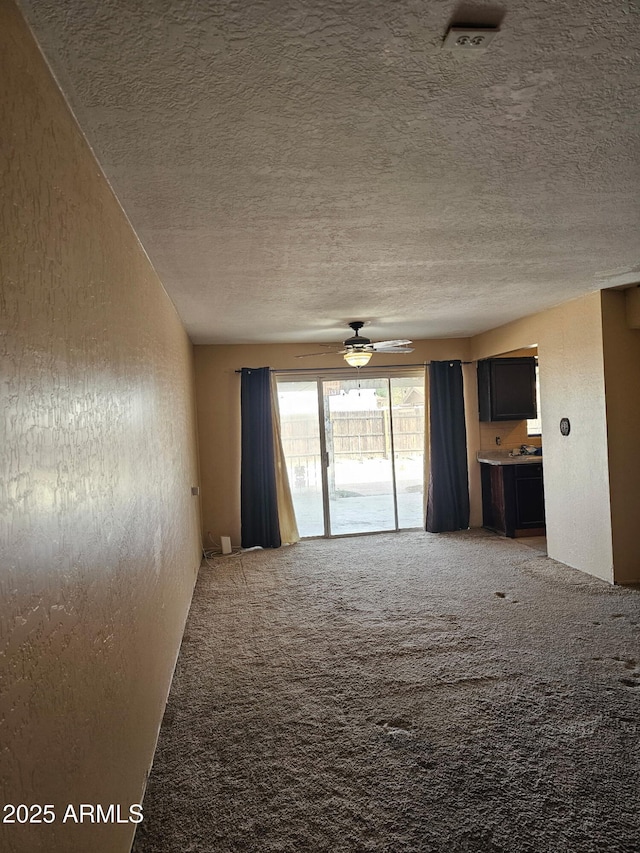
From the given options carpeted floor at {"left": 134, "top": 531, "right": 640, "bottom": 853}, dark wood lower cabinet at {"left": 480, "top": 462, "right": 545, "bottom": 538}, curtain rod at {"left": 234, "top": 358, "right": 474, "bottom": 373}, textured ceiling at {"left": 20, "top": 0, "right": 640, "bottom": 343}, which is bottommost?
carpeted floor at {"left": 134, "top": 531, "right": 640, "bottom": 853}

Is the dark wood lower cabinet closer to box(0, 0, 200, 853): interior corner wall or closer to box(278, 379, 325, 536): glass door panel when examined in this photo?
box(278, 379, 325, 536): glass door panel

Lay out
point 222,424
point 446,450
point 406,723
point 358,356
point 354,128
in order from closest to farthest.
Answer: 1. point 354,128
2. point 406,723
3. point 358,356
4. point 222,424
5. point 446,450

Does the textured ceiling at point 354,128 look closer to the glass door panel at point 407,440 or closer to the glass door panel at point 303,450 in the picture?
the glass door panel at point 303,450

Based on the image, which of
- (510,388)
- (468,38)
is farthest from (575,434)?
(468,38)

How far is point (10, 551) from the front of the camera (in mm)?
962

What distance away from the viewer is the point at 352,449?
693 cm

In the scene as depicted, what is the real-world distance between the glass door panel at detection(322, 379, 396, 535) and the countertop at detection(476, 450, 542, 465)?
1184mm

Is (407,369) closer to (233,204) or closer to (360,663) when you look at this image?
(360,663)

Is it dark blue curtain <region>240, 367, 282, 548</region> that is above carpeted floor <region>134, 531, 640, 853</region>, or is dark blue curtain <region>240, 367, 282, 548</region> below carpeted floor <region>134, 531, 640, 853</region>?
Answer: above

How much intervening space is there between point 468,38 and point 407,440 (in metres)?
5.90

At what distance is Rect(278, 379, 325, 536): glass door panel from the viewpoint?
6.80 m

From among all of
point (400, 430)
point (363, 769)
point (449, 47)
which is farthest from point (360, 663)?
point (400, 430)

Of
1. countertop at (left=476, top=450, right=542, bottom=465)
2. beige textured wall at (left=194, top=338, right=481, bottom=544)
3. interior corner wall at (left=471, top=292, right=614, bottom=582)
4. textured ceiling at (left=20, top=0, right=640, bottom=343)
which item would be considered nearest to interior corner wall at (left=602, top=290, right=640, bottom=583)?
interior corner wall at (left=471, top=292, right=614, bottom=582)

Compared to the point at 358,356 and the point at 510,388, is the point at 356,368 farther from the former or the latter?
the point at 510,388
